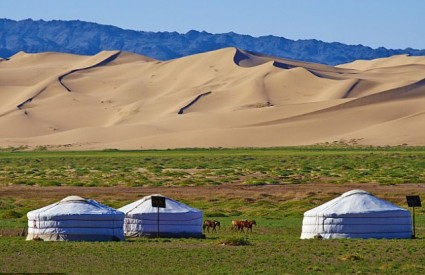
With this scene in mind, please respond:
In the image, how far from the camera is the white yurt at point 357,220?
30.8 m

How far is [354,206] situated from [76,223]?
714cm

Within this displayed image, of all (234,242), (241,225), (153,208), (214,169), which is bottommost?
(234,242)

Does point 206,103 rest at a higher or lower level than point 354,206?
higher

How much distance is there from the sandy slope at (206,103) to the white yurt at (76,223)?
266ft

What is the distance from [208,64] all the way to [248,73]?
581 inches

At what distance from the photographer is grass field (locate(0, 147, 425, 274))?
2562 centimetres

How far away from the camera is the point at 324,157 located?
84438mm

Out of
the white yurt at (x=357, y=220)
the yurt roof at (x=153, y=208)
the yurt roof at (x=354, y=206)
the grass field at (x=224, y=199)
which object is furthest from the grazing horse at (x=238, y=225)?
the yurt roof at (x=354, y=206)

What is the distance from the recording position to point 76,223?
101ft

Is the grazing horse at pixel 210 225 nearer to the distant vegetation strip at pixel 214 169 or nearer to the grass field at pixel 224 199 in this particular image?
the grass field at pixel 224 199

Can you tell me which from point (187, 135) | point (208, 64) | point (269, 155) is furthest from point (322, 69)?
point (269, 155)

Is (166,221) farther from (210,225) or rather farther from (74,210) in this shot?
(74,210)

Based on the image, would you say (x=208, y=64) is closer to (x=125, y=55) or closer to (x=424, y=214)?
(x=125, y=55)

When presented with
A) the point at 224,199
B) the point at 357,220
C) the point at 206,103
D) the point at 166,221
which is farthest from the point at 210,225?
the point at 206,103
